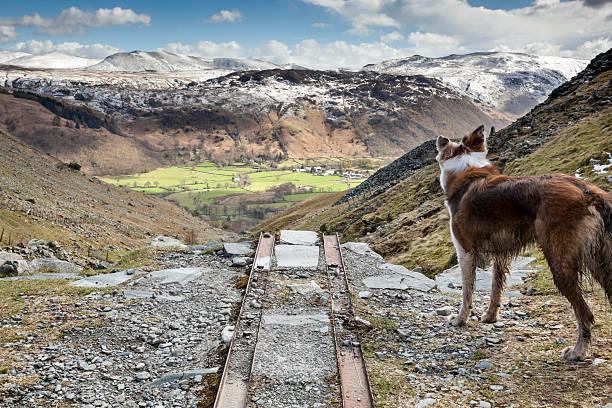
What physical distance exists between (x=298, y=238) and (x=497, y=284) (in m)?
8.44

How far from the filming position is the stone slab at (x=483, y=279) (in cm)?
1086

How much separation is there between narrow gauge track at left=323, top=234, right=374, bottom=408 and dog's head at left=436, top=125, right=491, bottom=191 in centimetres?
329

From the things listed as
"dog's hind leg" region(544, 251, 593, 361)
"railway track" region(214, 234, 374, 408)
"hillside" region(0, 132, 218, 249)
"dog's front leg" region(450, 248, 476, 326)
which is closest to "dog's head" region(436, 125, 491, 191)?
"dog's front leg" region(450, 248, 476, 326)

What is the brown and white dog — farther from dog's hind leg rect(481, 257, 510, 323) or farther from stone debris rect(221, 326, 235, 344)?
stone debris rect(221, 326, 235, 344)

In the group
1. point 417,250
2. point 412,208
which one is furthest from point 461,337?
point 412,208

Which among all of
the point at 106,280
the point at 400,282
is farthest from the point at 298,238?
the point at 106,280

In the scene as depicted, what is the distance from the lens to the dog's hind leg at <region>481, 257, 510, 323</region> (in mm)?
7343

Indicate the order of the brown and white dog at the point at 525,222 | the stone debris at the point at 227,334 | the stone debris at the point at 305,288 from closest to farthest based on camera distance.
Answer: the brown and white dog at the point at 525,222 → the stone debris at the point at 227,334 → the stone debris at the point at 305,288

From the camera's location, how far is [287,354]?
7.34 m

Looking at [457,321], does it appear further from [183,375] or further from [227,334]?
[183,375]

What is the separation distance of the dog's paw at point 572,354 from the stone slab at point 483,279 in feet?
14.1

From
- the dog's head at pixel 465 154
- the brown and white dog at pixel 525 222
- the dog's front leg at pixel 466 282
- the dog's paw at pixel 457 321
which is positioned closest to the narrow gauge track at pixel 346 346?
the dog's paw at pixel 457 321

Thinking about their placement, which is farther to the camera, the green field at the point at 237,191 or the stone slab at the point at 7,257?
the green field at the point at 237,191

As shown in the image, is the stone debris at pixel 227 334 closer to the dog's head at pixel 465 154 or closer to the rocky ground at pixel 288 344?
the rocky ground at pixel 288 344
